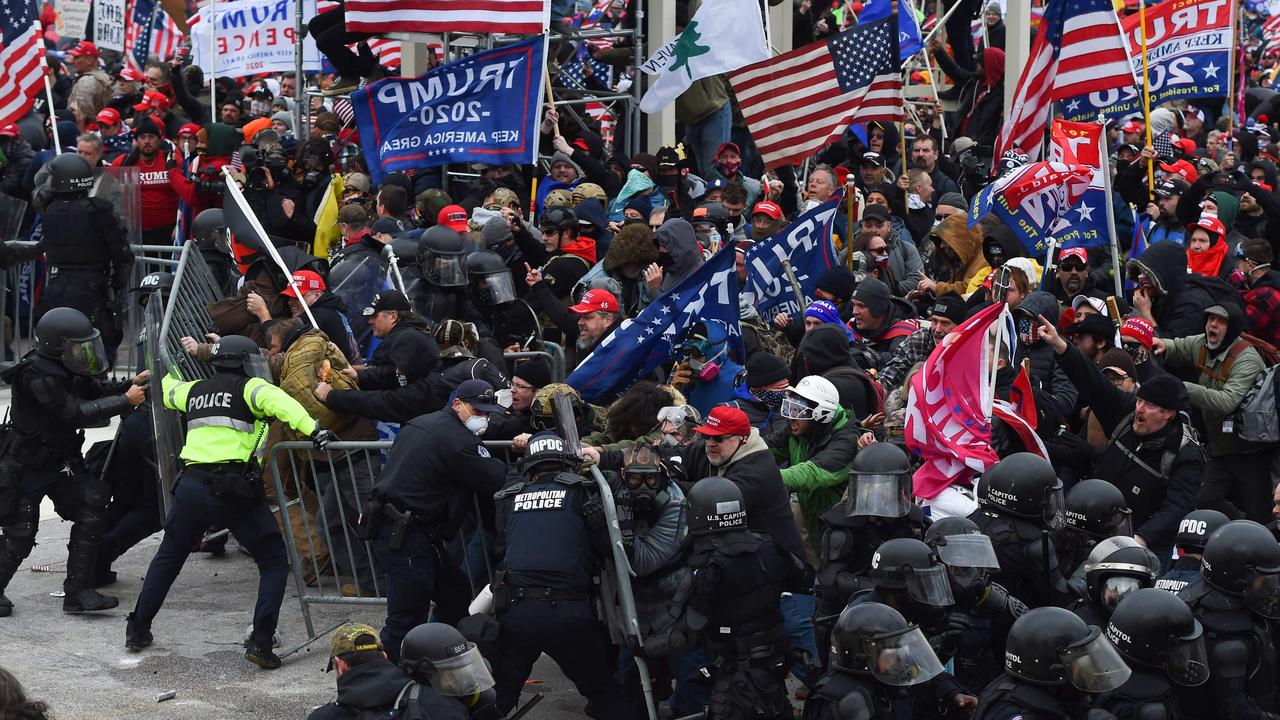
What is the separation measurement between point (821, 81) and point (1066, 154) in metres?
2.26

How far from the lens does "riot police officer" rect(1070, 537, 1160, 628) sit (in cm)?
725

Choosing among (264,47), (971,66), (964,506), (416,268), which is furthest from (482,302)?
(971,66)

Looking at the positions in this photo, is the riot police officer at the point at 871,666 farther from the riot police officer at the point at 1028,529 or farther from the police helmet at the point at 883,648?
the riot police officer at the point at 1028,529

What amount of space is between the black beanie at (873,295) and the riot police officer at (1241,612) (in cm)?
370

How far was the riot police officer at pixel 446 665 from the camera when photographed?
6.86m

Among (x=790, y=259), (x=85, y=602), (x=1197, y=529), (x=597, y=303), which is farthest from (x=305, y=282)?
(x=1197, y=529)

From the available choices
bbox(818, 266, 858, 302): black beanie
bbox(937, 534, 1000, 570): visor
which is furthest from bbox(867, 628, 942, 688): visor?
bbox(818, 266, 858, 302): black beanie

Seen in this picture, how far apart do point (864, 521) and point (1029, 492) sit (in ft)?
2.54

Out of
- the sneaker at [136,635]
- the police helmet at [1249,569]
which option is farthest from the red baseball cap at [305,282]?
the police helmet at [1249,569]

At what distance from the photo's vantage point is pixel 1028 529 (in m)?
7.88

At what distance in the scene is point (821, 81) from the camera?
13.4 meters

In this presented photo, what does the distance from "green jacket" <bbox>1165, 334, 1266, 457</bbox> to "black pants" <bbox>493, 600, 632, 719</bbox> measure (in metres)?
3.95

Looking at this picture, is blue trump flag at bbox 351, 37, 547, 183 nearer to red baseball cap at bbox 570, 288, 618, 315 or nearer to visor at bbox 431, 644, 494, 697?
red baseball cap at bbox 570, 288, 618, 315

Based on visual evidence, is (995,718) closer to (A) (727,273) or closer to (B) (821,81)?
(A) (727,273)
